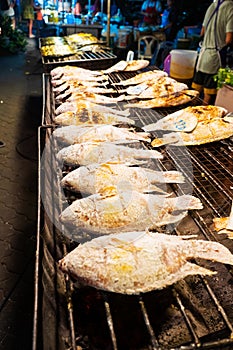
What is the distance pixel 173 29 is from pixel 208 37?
6.94 metres

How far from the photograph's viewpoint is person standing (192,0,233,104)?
7.25 m

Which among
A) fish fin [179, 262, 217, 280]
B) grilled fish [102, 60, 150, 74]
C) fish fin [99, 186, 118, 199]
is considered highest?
grilled fish [102, 60, 150, 74]

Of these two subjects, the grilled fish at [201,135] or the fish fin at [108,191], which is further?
the grilled fish at [201,135]

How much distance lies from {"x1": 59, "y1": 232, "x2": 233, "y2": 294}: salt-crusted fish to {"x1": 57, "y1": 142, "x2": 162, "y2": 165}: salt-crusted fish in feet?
4.11

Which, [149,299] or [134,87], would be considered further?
[134,87]

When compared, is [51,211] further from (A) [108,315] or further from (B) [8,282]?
(B) [8,282]

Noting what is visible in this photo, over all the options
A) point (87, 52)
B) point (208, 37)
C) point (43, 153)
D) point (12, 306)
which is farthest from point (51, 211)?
point (208, 37)

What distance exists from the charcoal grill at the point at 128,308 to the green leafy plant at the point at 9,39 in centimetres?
1597

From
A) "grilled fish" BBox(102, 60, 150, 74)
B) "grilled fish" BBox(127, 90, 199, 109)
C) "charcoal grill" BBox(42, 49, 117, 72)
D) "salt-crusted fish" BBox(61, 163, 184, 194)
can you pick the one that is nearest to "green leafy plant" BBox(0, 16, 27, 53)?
"charcoal grill" BBox(42, 49, 117, 72)

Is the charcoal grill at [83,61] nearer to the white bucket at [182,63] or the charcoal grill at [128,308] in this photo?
the white bucket at [182,63]

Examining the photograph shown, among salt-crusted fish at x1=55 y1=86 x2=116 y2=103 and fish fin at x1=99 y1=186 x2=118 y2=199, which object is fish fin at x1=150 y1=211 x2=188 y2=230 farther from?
salt-crusted fish at x1=55 y1=86 x2=116 y2=103

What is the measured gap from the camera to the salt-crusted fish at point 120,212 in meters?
2.52

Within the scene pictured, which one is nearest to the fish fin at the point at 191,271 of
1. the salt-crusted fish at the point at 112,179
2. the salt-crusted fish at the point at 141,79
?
the salt-crusted fish at the point at 112,179

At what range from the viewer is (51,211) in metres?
2.72
